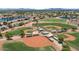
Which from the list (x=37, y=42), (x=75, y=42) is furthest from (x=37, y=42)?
(x=75, y=42)

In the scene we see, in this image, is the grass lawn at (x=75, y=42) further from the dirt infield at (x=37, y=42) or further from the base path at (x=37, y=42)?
the dirt infield at (x=37, y=42)

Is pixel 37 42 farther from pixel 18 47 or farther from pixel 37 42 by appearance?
pixel 18 47

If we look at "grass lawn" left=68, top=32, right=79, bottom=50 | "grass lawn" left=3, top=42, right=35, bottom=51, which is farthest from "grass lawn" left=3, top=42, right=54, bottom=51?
"grass lawn" left=68, top=32, right=79, bottom=50

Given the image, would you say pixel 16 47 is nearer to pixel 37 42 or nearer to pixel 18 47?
pixel 18 47

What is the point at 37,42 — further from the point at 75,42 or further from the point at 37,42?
the point at 75,42

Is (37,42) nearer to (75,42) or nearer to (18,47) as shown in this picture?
(18,47)

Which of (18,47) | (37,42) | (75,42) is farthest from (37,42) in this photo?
(75,42)

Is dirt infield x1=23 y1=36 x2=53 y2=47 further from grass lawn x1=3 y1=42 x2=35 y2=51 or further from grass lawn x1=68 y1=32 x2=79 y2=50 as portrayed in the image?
grass lawn x1=68 y1=32 x2=79 y2=50

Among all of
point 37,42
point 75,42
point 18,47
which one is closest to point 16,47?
point 18,47

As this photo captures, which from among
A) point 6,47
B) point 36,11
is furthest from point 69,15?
point 6,47
